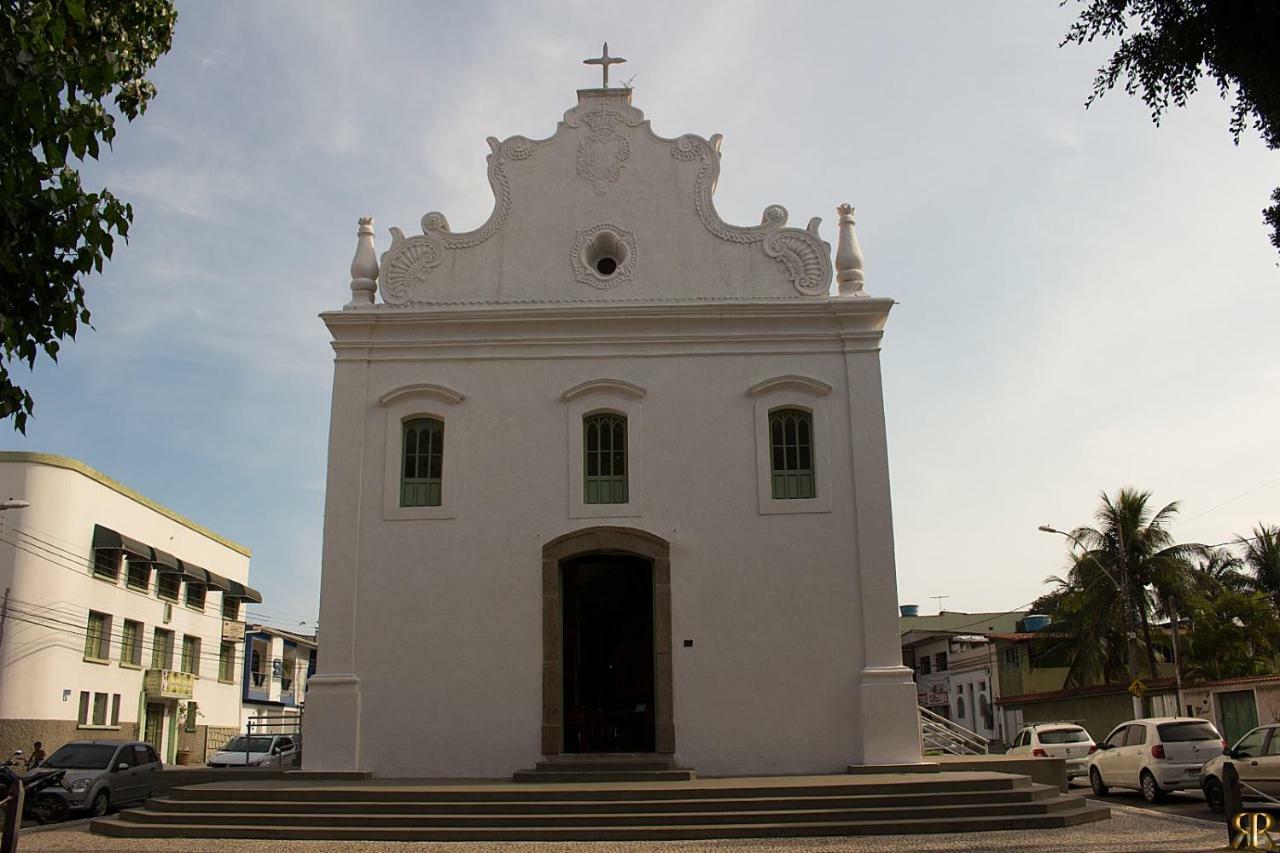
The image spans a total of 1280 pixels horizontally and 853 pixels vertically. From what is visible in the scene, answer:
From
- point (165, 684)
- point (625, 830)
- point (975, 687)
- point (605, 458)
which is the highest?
point (605, 458)

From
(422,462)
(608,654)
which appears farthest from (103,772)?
(608,654)

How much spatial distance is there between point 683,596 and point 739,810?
3.88m

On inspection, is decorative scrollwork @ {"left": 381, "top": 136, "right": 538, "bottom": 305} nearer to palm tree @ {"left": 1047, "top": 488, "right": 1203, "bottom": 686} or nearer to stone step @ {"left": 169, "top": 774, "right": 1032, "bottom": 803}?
stone step @ {"left": 169, "top": 774, "right": 1032, "bottom": 803}

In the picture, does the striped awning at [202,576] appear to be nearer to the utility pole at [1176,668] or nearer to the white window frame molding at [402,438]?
the white window frame molding at [402,438]

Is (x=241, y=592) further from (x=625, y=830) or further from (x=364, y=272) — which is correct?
(x=625, y=830)

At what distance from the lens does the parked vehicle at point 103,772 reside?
18.4 metres

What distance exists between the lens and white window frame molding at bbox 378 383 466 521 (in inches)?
664

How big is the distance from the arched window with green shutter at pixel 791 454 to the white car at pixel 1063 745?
1007 cm

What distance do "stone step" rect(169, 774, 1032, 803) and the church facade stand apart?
1731mm

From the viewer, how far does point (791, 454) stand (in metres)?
17.1

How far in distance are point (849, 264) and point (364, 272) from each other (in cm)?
773

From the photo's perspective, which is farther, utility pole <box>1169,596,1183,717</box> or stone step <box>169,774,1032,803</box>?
utility pole <box>1169,596,1183,717</box>

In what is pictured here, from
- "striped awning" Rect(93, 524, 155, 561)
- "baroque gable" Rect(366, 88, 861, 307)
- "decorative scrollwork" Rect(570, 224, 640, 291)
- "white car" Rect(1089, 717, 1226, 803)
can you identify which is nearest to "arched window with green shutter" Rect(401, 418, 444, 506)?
"baroque gable" Rect(366, 88, 861, 307)

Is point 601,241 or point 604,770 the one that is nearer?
point 604,770
